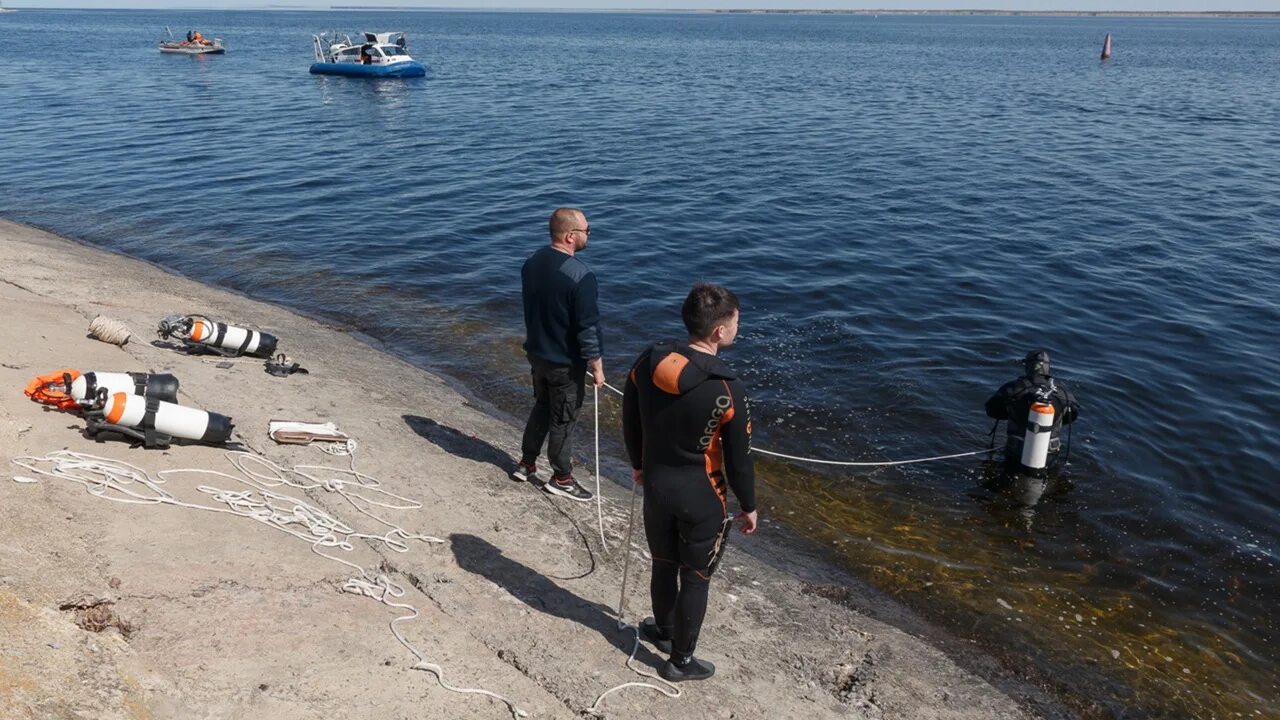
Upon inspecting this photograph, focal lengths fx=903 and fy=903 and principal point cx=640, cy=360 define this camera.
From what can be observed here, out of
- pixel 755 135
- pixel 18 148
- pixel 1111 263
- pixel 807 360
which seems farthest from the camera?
pixel 755 135

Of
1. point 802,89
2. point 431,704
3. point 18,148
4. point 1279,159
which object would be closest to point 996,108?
point 802,89

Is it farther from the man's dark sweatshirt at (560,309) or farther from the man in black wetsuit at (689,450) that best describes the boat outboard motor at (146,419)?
the man in black wetsuit at (689,450)

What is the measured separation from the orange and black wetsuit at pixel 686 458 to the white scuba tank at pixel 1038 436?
5.20 metres

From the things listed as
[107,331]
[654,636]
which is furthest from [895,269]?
[107,331]

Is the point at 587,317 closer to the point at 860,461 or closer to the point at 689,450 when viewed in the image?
the point at 689,450

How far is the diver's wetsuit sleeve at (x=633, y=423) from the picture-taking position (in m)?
4.96

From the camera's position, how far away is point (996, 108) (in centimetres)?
3925

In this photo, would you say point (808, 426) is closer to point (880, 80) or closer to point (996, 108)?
point (996, 108)

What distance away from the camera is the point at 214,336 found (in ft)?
31.1

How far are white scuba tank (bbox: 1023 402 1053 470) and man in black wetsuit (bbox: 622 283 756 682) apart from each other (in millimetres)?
5124

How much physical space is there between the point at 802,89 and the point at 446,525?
44.8 m

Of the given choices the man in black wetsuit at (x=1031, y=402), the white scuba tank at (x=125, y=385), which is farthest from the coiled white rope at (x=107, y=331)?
the man in black wetsuit at (x=1031, y=402)

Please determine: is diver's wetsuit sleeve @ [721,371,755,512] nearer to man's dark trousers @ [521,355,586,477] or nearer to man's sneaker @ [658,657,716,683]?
man's sneaker @ [658,657,716,683]

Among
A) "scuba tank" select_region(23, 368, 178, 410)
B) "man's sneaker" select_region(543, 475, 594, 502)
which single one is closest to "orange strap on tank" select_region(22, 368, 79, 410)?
"scuba tank" select_region(23, 368, 178, 410)
